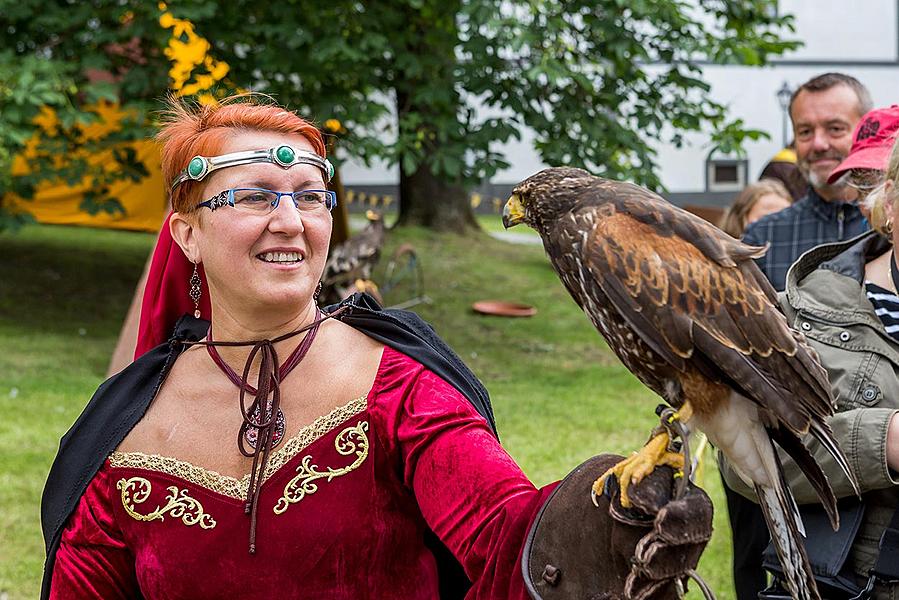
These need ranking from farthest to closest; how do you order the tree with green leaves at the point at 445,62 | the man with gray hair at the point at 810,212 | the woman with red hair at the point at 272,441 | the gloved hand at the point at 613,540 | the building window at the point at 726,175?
the building window at the point at 726,175 < the tree with green leaves at the point at 445,62 < the man with gray hair at the point at 810,212 < the woman with red hair at the point at 272,441 < the gloved hand at the point at 613,540

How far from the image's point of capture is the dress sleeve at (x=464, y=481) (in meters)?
1.79

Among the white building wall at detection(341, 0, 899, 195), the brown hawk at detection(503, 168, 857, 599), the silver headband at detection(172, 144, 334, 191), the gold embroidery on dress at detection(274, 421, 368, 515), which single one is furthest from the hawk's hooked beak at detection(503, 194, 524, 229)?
the white building wall at detection(341, 0, 899, 195)

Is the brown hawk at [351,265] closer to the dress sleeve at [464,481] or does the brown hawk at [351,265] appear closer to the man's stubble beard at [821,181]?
the man's stubble beard at [821,181]

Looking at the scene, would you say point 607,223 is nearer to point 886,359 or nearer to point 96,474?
point 886,359

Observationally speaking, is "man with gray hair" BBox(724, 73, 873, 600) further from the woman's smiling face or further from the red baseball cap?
the woman's smiling face

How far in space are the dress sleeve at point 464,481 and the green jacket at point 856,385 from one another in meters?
0.60

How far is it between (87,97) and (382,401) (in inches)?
251

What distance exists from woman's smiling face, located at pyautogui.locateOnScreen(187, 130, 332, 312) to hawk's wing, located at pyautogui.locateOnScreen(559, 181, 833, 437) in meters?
0.55

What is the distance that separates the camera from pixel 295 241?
2043 mm

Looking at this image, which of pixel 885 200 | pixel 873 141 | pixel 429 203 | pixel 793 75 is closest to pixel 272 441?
pixel 885 200

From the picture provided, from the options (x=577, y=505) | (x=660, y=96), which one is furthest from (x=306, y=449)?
(x=660, y=96)

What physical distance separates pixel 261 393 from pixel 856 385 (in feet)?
3.98

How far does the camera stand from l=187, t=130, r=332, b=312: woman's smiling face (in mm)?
2041

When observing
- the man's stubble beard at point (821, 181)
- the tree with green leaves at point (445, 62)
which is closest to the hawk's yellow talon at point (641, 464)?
the man's stubble beard at point (821, 181)
